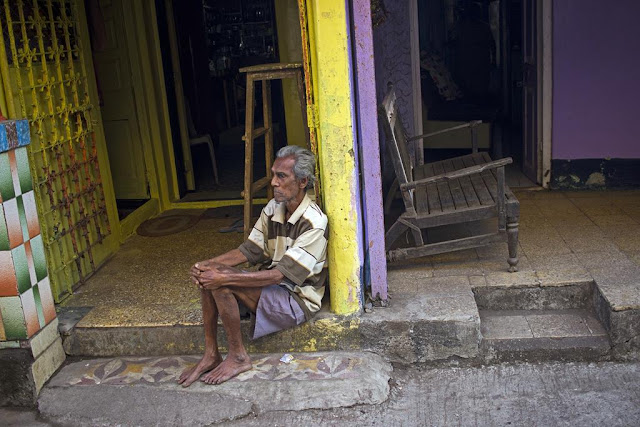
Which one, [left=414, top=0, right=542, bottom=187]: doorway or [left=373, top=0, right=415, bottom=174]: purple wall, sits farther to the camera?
[left=414, top=0, right=542, bottom=187]: doorway

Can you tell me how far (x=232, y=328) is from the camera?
13.7 feet

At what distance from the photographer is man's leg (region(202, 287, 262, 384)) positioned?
412 cm

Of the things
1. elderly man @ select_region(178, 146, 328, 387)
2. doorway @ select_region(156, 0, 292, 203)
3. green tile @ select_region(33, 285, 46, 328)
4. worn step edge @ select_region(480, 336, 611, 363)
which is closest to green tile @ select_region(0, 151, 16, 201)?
green tile @ select_region(33, 285, 46, 328)

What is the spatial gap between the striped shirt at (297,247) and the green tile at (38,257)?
1.23 m

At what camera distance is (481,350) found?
4332mm

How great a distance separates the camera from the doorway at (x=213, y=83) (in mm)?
7441

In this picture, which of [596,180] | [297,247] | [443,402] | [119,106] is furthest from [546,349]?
[119,106]

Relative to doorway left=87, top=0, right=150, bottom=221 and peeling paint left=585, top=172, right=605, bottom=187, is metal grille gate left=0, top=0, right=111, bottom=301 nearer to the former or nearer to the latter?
doorway left=87, top=0, right=150, bottom=221

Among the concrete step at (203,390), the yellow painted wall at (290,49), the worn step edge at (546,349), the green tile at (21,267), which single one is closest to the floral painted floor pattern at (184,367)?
the concrete step at (203,390)

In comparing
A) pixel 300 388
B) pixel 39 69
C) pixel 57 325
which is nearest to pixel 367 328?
pixel 300 388

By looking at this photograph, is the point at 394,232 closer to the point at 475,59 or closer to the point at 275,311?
the point at 275,311

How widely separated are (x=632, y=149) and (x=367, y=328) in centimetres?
365

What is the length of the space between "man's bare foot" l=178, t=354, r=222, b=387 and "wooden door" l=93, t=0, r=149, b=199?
10.2 feet

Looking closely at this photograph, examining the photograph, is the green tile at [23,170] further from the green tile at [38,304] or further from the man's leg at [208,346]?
the man's leg at [208,346]
